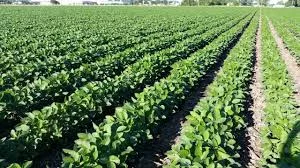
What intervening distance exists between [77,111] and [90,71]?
3393mm

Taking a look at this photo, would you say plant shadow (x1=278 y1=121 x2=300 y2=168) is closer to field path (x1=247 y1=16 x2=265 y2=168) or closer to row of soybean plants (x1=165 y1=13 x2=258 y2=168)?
row of soybean plants (x1=165 y1=13 x2=258 y2=168)

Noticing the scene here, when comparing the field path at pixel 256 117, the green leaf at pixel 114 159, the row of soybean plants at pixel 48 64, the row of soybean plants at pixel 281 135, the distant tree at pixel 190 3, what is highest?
the distant tree at pixel 190 3

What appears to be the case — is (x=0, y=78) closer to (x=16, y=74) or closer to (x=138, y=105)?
(x=16, y=74)

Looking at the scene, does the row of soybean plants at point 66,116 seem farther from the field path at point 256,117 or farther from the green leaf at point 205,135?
the field path at point 256,117

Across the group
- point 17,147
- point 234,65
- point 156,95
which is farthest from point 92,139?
point 234,65

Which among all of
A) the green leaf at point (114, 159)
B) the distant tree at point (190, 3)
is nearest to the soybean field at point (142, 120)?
the green leaf at point (114, 159)

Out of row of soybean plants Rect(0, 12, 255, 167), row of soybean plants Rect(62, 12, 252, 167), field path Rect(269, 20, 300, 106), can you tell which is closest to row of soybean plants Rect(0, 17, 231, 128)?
row of soybean plants Rect(0, 12, 255, 167)

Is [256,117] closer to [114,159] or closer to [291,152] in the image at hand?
[291,152]

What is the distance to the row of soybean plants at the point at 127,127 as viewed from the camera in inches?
175

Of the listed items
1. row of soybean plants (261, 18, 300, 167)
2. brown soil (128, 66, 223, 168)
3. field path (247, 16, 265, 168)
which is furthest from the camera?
field path (247, 16, 265, 168)

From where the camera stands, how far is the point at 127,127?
5.54 m

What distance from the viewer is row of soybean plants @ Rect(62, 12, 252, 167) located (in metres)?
4.45

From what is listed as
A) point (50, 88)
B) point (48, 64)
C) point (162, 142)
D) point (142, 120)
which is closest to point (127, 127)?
point (142, 120)

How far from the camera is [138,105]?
6.53 meters
